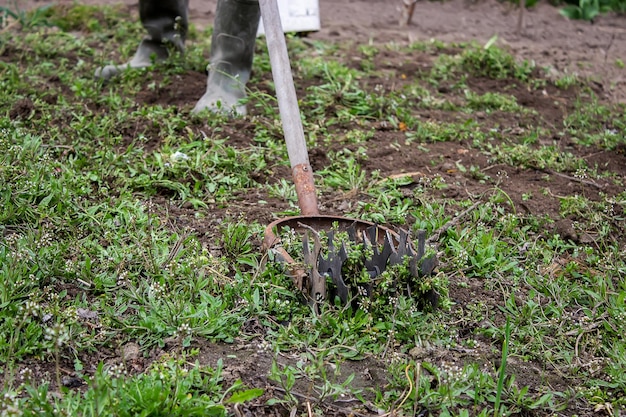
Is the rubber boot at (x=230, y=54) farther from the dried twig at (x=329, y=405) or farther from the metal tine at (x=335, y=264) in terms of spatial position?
the dried twig at (x=329, y=405)

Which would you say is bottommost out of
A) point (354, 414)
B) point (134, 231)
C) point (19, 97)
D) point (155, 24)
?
point (354, 414)

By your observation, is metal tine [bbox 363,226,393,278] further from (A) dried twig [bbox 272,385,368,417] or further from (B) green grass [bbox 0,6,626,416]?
(A) dried twig [bbox 272,385,368,417]

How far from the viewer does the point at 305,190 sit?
2955 mm

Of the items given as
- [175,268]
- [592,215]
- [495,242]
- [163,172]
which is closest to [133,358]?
[175,268]

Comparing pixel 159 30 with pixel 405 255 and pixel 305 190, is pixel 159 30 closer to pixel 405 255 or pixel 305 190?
pixel 305 190

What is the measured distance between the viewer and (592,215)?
3.32 metres

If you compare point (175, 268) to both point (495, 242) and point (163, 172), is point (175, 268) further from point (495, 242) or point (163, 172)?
point (495, 242)

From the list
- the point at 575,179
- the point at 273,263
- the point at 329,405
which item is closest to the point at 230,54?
the point at 273,263

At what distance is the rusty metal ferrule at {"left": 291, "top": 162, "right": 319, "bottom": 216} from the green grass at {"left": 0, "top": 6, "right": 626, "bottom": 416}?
231 millimetres

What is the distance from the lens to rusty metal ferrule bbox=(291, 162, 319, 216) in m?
2.93

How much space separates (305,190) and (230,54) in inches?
59.7

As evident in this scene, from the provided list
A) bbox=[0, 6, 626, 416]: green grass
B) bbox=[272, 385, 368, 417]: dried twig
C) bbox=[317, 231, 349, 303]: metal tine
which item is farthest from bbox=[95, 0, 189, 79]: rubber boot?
bbox=[272, 385, 368, 417]: dried twig

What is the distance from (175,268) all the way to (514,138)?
2.34m

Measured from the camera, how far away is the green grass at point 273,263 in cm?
225
